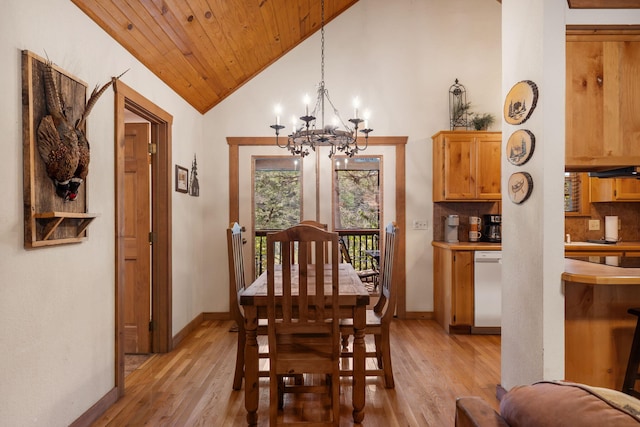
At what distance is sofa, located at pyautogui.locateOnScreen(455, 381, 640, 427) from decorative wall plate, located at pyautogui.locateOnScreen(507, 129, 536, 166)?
6.03 ft

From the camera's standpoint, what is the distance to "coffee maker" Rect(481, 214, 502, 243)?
172 inches

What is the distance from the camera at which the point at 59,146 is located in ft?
6.23

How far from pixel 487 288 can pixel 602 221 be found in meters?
1.71

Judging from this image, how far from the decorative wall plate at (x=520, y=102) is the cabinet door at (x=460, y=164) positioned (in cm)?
172

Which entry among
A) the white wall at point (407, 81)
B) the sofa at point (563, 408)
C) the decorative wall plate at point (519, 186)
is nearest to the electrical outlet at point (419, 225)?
the white wall at point (407, 81)

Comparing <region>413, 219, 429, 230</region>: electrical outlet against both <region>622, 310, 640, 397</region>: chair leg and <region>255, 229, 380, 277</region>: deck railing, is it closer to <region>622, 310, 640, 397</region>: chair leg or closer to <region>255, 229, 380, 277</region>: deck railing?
<region>255, 229, 380, 277</region>: deck railing

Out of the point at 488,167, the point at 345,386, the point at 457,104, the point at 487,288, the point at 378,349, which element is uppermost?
the point at 457,104

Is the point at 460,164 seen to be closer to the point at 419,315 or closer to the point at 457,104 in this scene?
the point at 457,104

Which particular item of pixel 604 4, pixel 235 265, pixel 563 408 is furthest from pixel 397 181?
pixel 563 408

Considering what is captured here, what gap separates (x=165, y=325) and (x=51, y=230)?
1871 millimetres

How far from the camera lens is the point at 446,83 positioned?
467 cm

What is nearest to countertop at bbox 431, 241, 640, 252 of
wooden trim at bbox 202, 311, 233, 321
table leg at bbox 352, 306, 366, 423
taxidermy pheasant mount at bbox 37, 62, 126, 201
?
table leg at bbox 352, 306, 366, 423

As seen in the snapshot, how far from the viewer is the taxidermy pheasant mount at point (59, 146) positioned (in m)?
1.86

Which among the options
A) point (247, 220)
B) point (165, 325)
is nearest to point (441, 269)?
point (247, 220)
